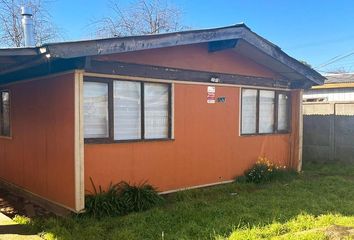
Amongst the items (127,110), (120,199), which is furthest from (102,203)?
(127,110)

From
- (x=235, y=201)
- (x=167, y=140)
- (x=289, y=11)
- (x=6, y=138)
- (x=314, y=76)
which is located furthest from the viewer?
(x=289, y=11)

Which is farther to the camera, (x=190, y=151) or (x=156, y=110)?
(x=190, y=151)

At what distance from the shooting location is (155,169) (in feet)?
23.2

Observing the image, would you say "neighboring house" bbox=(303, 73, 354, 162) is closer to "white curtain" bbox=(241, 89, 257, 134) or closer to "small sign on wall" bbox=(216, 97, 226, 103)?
"white curtain" bbox=(241, 89, 257, 134)

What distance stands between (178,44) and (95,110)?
6.23 feet

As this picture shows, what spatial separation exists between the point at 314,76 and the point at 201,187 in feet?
13.8

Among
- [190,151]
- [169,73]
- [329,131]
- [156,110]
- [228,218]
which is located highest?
[169,73]

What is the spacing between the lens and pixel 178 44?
665 cm

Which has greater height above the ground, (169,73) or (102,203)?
(169,73)

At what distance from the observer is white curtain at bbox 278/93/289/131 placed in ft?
32.5

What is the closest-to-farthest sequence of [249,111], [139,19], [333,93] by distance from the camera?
[249,111]
[333,93]
[139,19]

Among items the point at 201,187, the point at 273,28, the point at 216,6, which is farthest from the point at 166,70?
the point at 273,28

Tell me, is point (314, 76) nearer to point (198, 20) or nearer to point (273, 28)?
point (198, 20)

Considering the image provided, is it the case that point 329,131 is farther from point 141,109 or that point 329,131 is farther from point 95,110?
point 95,110
